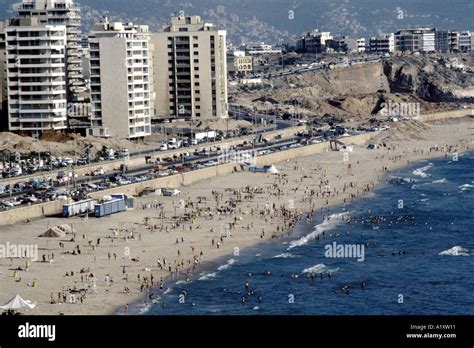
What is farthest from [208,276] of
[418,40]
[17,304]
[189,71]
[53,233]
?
[418,40]

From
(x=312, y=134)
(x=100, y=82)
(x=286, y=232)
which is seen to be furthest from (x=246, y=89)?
(x=286, y=232)

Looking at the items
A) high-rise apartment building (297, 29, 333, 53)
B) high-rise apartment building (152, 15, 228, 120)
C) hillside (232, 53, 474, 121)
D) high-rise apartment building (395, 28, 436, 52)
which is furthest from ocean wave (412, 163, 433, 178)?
high-rise apartment building (395, 28, 436, 52)

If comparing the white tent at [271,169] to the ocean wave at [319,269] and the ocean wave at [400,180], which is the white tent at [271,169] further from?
the ocean wave at [319,269]

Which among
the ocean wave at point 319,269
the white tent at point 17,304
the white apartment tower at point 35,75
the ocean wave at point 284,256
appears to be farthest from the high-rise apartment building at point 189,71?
the white tent at point 17,304
